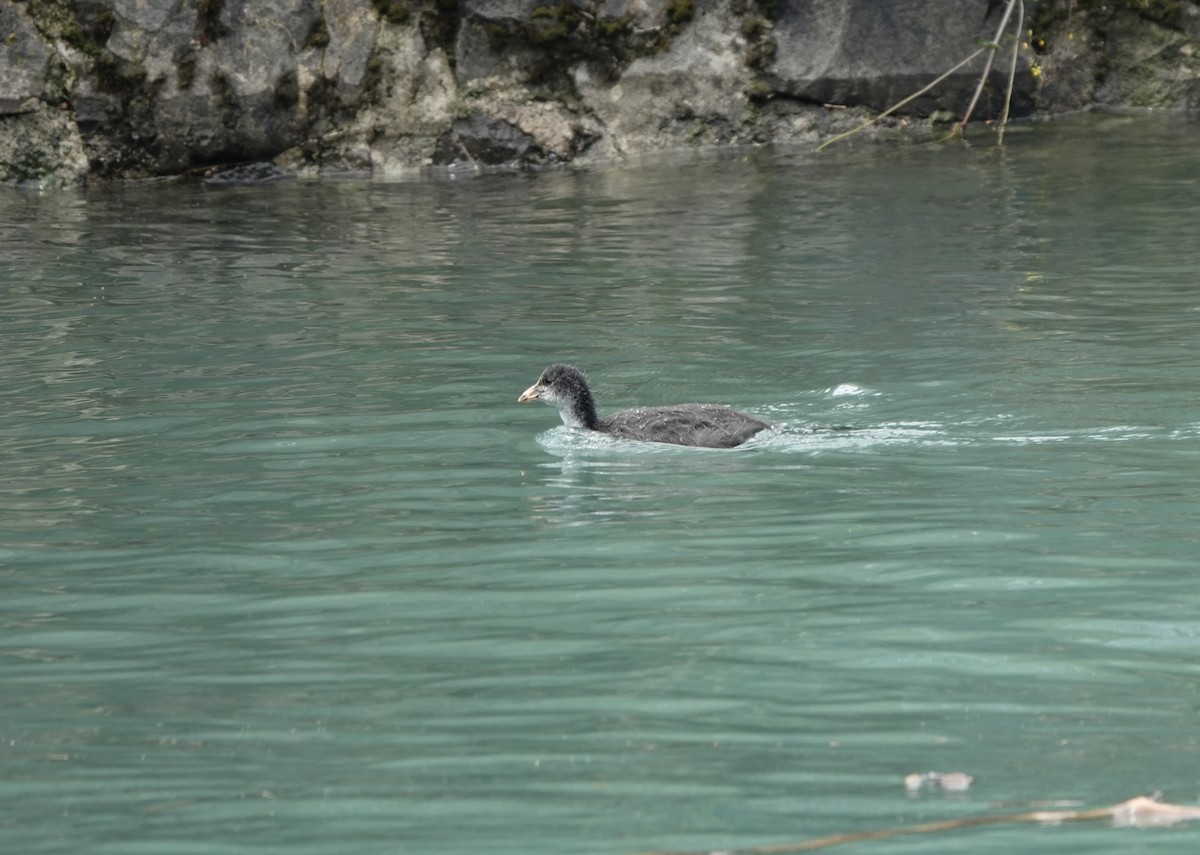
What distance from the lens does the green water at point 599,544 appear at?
505cm

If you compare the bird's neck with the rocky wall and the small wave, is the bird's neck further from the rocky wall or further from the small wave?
the rocky wall

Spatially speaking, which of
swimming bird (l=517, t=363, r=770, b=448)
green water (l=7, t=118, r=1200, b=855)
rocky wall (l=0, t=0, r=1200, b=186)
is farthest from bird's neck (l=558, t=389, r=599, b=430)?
rocky wall (l=0, t=0, r=1200, b=186)

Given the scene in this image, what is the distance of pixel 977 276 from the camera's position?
1345cm

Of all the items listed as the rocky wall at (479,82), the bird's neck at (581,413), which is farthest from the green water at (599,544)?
the rocky wall at (479,82)

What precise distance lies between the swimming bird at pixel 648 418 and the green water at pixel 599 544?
108 mm

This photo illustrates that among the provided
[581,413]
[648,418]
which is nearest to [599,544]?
[648,418]

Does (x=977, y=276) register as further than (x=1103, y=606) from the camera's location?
Yes

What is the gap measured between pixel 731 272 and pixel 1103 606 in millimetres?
8000

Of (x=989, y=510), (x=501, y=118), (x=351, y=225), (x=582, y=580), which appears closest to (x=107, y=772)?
(x=582, y=580)

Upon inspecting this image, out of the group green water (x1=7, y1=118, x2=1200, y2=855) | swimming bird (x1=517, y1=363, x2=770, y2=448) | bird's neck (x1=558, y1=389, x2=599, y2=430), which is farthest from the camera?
bird's neck (x1=558, y1=389, x2=599, y2=430)

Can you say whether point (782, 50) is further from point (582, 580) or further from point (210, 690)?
point (210, 690)

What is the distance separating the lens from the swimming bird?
9.27 m

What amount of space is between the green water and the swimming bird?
0.11m

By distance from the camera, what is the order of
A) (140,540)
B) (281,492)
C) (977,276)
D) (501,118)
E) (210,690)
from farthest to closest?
(501,118) → (977,276) → (281,492) → (140,540) → (210,690)
